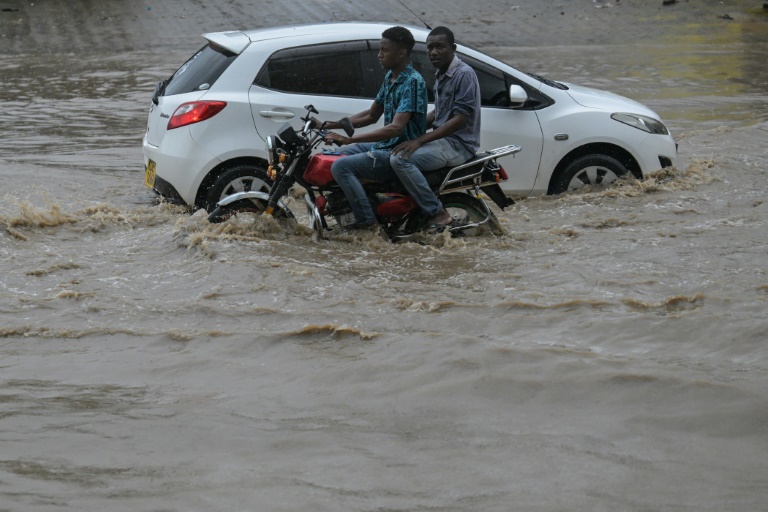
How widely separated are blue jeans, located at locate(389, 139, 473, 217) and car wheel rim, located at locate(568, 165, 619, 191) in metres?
2.00

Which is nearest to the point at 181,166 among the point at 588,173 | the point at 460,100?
the point at 460,100

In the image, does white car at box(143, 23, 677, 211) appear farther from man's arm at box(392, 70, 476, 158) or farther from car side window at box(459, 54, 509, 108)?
man's arm at box(392, 70, 476, 158)

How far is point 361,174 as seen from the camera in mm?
7301

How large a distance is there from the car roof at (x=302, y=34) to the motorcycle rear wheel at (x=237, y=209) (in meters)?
1.68

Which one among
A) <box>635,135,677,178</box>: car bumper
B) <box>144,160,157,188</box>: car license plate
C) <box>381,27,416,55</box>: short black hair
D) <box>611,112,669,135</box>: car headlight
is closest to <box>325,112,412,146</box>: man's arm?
<box>381,27,416,55</box>: short black hair

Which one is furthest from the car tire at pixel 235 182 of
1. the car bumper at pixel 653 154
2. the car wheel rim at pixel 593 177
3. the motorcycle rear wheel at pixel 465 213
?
the car bumper at pixel 653 154

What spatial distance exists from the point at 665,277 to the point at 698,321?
101cm

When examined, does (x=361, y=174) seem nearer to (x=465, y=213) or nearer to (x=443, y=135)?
(x=443, y=135)

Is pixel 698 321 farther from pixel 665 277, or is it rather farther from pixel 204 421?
pixel 204 421

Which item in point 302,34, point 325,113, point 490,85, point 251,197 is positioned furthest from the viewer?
point 490,85

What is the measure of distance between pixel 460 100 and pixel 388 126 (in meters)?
0.59

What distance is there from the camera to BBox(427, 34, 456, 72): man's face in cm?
740

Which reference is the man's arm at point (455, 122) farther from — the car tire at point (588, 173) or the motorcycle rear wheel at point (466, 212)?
the car tire at point (588, 173)

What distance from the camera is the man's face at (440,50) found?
7.40 m
